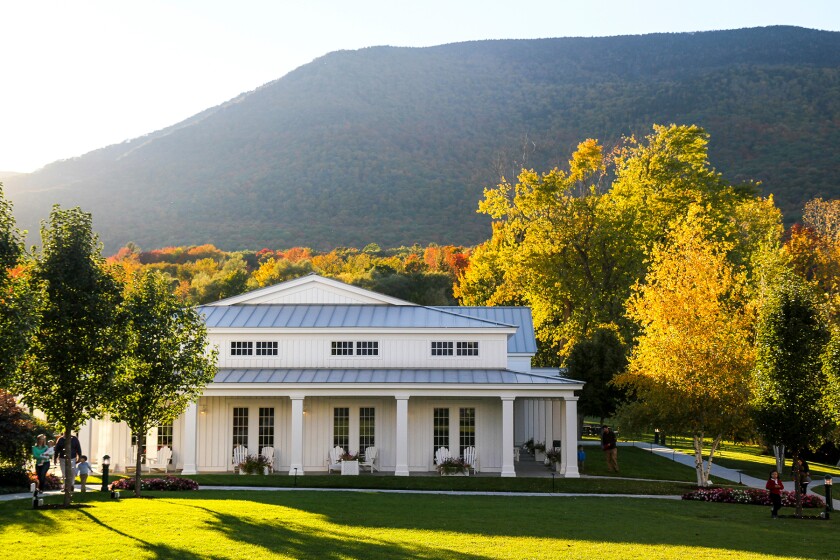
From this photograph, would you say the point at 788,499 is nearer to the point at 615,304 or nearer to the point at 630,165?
the point at 615,304

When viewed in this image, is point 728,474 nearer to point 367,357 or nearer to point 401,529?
point 367,357

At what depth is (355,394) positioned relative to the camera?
111 ft

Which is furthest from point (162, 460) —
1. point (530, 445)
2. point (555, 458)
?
point (530, 445)

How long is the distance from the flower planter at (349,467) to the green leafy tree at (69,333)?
1326 centimetres

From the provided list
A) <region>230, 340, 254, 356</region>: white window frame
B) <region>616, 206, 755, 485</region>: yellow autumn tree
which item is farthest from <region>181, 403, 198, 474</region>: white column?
<region>616, 206, 755, 485</region>: yellow autumn tree

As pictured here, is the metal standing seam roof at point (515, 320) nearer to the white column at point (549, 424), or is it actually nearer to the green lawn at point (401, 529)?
the white column at point (549, 424)

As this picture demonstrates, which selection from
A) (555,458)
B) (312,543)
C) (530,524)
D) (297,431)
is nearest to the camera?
(312,543)

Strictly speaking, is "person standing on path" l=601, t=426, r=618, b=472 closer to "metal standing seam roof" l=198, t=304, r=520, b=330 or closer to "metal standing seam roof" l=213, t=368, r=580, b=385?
"metal standing seam roof" l=213, t=368, r=580, b=385

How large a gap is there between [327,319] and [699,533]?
20.6 m

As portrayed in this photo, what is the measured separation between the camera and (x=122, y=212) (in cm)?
14388

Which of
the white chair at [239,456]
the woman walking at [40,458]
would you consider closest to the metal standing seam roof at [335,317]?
the white chair at [239,456]

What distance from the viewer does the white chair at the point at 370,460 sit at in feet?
114

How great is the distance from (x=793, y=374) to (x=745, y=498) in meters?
5.20

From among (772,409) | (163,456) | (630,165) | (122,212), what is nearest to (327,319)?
(163,456)
